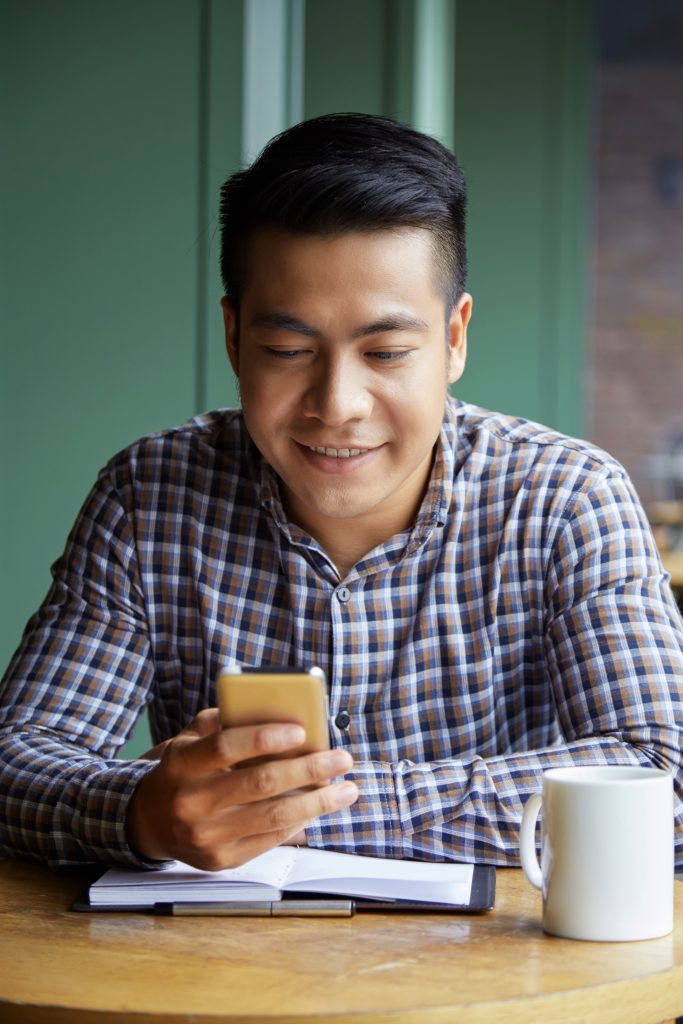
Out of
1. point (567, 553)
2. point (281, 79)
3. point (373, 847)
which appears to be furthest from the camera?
point (281, 79)

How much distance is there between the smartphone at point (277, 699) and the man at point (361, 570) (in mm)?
178

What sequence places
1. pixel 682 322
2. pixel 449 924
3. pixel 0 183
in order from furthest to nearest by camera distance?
1. pixel 682 322
2. pixel 0 183
3. pixel 449 924

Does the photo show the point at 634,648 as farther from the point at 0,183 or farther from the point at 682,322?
the point at 682,322

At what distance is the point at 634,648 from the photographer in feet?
4.69

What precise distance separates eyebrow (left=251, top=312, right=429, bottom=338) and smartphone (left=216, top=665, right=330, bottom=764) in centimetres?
49

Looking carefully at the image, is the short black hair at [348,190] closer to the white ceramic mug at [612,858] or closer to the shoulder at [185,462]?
the shoulder at [185,462]

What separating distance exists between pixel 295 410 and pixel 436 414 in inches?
6.3

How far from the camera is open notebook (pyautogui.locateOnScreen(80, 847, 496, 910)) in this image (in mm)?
1106

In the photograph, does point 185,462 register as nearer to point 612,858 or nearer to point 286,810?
point 286,810

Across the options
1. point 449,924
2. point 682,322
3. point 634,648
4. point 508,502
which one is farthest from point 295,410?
point 682,322

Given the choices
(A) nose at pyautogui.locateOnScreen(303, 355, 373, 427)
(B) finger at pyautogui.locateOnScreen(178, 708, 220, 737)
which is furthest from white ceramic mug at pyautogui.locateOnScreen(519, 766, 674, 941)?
(A) nose at pyautogui.locateOnScreen(303, 355, 373, 427)

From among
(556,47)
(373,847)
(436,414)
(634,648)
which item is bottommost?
(373,847)

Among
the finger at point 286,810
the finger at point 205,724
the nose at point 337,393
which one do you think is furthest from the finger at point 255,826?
the nose at point 337,393

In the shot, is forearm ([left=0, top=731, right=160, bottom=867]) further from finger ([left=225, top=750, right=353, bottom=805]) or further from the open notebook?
finger ([left=225, top=750, right=353, bottom=805])
